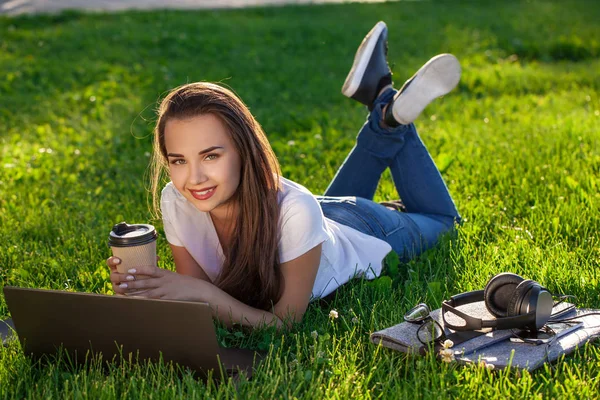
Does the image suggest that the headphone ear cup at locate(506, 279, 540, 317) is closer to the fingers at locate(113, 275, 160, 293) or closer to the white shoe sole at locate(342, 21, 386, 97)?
the fingers at locate(113, 275, 160, 293)

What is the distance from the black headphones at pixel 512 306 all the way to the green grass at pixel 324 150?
7.7 inches

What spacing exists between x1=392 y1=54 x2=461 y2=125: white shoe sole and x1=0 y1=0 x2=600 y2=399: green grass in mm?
681

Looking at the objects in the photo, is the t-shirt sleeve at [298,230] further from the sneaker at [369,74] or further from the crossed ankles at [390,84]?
the sneaker at [369,74]

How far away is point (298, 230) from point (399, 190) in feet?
4.64

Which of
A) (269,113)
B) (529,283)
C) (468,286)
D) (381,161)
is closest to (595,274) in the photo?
(468,286)

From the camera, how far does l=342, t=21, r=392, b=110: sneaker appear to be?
4426mm

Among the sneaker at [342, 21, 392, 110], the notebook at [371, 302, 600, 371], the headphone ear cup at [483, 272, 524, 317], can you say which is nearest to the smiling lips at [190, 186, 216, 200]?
the notebook at [371, 302, 600, 371]

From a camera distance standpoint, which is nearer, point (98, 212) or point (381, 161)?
point (381, 161)

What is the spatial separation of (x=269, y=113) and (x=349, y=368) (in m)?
4.60

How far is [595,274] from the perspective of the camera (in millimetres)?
3525

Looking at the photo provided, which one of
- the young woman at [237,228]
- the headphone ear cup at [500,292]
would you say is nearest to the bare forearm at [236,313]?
the young woman at [237,228]

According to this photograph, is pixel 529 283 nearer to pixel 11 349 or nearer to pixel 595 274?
pixel 595 274

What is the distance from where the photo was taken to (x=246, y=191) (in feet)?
10.3

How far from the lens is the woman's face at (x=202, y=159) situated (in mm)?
3021
